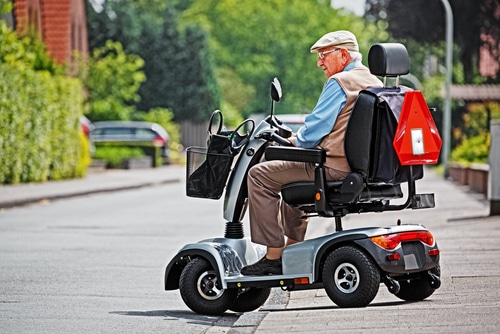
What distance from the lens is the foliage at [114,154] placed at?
48.4 m

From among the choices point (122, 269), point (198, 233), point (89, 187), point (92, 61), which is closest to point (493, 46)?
point (92, 61)

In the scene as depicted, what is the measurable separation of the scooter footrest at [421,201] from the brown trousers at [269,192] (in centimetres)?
57

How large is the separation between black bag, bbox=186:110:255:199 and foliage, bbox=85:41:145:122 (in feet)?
160

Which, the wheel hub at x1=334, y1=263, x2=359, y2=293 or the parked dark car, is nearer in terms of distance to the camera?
the wheel hub at x1=334, y1=263, x2=359, y2=293

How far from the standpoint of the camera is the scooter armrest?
28.1 ft

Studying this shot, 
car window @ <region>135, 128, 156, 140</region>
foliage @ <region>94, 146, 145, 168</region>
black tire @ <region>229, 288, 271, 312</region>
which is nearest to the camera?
black tire @ <region>229, 288, 271, 312</region>

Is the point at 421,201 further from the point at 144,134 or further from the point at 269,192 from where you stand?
the point at 144,134

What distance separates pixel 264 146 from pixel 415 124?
3.51ft

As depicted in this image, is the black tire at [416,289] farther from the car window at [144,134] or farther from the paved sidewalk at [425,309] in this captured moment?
the car window at [144,134]

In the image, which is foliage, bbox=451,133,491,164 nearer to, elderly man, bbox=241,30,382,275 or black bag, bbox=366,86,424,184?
elderly man, bbox=241,30,382,275

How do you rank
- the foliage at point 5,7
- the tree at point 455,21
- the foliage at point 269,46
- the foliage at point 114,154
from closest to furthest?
the foliage at point 5,7
the foliage at point 114,154
the tree at point 455,21
the foliage at point 269,46

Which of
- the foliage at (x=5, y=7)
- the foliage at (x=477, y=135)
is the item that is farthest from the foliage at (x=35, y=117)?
the foliage at (x=477, y=135)

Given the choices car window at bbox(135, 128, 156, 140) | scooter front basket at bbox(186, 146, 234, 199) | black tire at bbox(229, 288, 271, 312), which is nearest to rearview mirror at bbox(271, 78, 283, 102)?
scooter front basket at bbox(186, 146, 234, 199)

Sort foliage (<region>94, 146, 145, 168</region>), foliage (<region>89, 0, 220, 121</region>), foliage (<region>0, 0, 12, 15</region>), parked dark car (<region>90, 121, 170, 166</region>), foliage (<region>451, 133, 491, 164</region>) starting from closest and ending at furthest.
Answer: foliage (<region>0, 0, 12, 15</region>) → foliage (<region>451, 133, 491, 164</region>) → foliage (<region>94, 146, 145, 168</region>) → parked dark car (<region>90, 121, 170, 166</region>) → foliage (<region>89, 0, 220, 121</region>)
